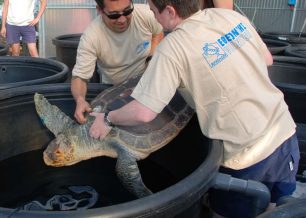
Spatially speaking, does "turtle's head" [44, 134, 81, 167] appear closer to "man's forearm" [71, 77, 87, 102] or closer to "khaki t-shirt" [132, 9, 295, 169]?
"man's forearm" [71, 77, 87, 102]

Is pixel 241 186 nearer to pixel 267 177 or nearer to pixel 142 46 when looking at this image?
pixel 267 177

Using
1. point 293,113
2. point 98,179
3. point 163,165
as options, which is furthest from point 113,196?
point 293,113

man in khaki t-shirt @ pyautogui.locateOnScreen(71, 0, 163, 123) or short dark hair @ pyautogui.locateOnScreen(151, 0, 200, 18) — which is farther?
man in khaki t-shirt @ pyautogui.locateOnScreen(71, 0, 163, 123)

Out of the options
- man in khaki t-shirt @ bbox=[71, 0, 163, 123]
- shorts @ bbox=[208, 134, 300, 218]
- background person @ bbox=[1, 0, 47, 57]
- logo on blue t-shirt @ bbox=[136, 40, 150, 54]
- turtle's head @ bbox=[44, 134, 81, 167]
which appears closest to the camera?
shorts @ bbox=[208, 134, 300, 218]

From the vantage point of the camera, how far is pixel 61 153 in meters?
1.23

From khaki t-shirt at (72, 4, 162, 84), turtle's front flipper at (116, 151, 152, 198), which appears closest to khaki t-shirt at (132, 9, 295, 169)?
turtle's front flipper at (116, 151, 152, 198)

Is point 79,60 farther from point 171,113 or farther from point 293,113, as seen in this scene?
point 293,113

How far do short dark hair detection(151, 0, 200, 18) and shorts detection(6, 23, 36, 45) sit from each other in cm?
322

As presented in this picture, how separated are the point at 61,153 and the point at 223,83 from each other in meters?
0.61

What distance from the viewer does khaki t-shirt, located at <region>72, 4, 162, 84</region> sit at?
1.44m

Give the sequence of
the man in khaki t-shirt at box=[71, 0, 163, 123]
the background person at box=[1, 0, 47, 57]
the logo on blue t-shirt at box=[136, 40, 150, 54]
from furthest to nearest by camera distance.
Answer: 1. the background person at box=[1, 0, 47, 57]
2. the logo on blue t-shirt at box=[136, 40, 150, 54]
3. the man in khaki t-shirt at box=[71, 0, 163, 123]

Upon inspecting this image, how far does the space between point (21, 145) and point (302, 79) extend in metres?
1.65

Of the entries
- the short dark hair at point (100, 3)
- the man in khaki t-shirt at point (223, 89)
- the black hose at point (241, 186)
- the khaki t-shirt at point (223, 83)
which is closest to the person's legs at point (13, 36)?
the short dark hair at point (100, 3)

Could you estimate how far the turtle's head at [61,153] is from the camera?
1231mm
